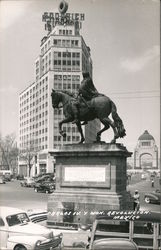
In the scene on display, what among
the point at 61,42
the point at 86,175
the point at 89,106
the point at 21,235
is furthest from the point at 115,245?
the point at 61,42

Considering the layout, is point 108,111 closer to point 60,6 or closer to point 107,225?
point 60,6

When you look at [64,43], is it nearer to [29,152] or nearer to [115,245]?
[29,152]

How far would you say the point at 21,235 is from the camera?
11.2 meters

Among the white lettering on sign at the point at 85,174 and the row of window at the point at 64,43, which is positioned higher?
the row of window at the point at 64,43

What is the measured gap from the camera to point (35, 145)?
59.3 metres

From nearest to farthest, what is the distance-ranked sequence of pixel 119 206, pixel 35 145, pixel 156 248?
pixel 156 248 < pixel 119 206 < pixel 35 145

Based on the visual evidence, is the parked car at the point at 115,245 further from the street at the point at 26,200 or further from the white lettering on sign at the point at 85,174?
the street at the point at 26,200

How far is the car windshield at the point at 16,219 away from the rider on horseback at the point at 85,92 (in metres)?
4.81

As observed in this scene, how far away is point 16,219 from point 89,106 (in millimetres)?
5408

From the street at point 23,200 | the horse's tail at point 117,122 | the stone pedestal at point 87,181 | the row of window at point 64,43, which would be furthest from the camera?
the row of window at point 64,43

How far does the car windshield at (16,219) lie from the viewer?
11604 mm

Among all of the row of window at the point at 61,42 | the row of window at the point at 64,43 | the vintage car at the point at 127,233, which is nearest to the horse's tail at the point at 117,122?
the vintage car at the point at 127,233

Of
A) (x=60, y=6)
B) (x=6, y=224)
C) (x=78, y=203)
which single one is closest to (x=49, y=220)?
(x=78, y=203)

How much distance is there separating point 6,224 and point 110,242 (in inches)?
124
